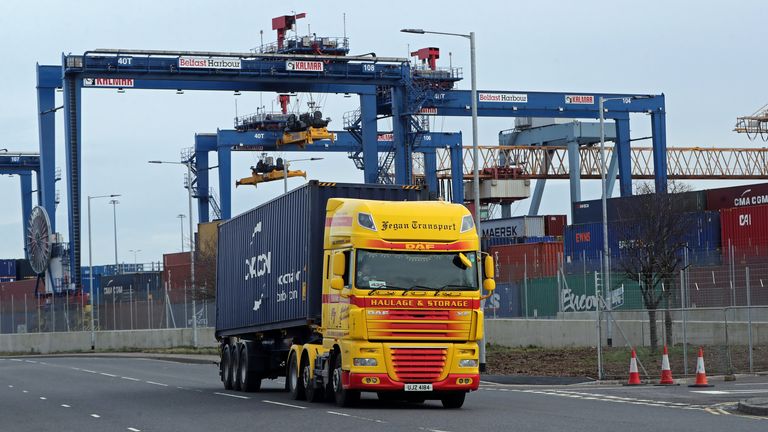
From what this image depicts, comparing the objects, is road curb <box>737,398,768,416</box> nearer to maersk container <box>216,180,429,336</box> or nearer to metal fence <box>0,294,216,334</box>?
maersk container <box>216,180,429,336</box>

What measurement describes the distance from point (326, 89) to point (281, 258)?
36.6 metres

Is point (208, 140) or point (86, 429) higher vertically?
point (208, 140)

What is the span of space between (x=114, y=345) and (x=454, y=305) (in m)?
49.1

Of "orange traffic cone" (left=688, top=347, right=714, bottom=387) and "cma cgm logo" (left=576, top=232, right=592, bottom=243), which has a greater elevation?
"cma cgm logo" (left=576, top=232, right=592, bottom=243)

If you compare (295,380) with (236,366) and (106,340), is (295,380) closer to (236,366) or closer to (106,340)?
(236,366)

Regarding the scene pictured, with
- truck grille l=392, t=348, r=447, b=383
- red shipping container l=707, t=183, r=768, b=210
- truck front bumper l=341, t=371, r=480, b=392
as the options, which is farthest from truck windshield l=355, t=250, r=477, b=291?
red shipping container l=707, t=183, r=768, b=210

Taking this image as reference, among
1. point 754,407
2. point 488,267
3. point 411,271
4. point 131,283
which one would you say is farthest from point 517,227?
point 754,407

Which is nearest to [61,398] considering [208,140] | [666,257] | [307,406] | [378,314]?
[307,406]

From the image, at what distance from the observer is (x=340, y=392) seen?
22422 millimetres

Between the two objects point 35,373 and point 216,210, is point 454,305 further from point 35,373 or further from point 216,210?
point 216,210

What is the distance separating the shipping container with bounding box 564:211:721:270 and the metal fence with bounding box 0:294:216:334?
17.1 m

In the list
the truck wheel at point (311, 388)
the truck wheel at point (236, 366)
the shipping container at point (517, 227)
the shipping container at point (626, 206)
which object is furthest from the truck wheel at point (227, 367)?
the shipping container at point (517, 227)

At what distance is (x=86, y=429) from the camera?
19359 mm

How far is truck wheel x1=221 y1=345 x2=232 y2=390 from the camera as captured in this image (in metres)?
30.6
